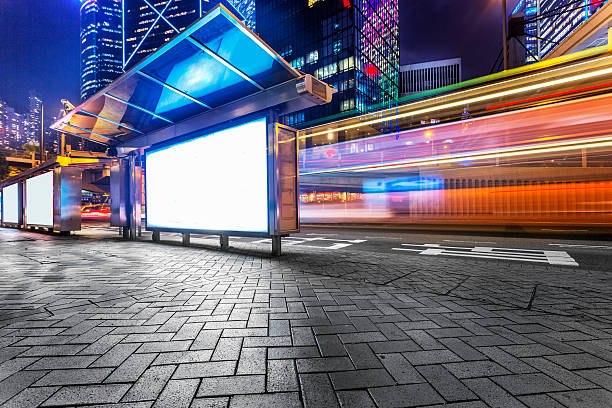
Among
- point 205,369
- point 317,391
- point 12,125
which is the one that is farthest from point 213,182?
point 12,125

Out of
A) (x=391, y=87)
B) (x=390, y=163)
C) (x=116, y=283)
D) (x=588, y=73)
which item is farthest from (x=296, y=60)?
(x=116, y=283)

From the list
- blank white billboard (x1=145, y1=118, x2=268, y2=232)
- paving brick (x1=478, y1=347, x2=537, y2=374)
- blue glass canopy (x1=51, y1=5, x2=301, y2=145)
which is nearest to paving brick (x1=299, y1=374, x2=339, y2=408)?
paving brick (x1=478, y1=347, x2=537, y2=374)

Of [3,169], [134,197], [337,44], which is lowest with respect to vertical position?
[134,197]

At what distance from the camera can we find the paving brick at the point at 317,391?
4.84 feet

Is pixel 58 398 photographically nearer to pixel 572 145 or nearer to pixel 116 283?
pixel 116 283

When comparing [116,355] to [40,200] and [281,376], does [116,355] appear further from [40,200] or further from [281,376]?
[40,200]

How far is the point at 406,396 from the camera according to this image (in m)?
1.54

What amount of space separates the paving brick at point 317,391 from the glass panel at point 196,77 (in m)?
5.46

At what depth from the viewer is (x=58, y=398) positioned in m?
1.52

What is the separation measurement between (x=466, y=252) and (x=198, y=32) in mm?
7352

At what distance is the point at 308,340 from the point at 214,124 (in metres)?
6.52

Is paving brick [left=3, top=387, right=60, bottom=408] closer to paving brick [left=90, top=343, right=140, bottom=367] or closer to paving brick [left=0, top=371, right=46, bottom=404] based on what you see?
paving brick [left=0, top=371, right=46, bottom=404]

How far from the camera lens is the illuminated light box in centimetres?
598

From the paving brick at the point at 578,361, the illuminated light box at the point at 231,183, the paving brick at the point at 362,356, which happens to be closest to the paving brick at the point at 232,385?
the paving brick at the point at 362,356
